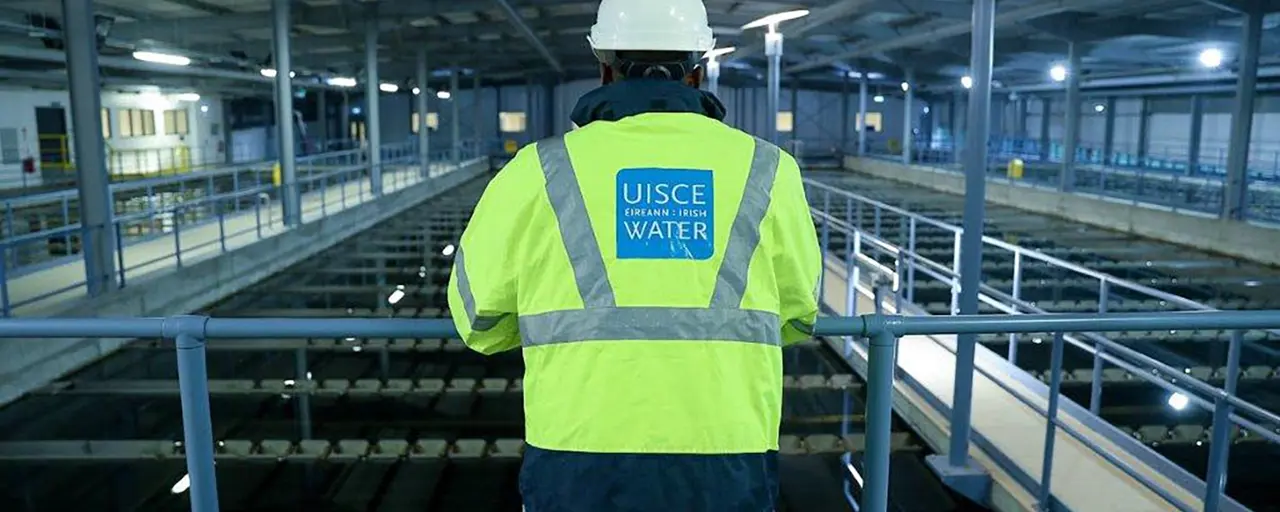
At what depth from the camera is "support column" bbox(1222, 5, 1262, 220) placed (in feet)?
48.3

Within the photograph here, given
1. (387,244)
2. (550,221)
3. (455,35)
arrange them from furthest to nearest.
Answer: (455,35) < (387,244) < (550,221)

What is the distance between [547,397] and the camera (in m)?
1.70

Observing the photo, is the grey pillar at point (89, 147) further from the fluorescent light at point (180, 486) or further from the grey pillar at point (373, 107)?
the grey pillar at point (373, 107)

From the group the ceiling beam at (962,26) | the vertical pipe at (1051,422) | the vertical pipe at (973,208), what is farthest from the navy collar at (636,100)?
the ceiling beam at (962,26)

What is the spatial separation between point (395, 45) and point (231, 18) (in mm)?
7368

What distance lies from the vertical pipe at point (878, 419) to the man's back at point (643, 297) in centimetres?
68

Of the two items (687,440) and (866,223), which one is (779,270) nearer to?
(687,440)

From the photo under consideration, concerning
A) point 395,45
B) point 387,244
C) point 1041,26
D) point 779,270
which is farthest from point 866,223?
point 779,270

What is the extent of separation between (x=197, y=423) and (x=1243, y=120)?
1633 centimetres

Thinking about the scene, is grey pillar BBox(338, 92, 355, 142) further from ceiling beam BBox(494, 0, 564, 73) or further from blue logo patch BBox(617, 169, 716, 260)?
blue logo patch BBox(617, 169, 716, 260)

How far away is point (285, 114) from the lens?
51.2 ft

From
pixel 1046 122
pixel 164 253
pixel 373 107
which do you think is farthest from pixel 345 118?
pixel 1046 122

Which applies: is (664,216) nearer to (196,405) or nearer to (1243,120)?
(196,405)

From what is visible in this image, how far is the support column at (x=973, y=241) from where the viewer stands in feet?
17.2
